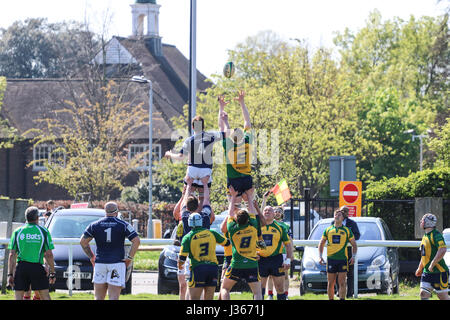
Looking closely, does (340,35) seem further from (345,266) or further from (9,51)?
(345,266)

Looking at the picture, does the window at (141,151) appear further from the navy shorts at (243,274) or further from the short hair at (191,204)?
the short hair at (191,204)

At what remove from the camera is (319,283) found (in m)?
19.8

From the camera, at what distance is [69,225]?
822 inches

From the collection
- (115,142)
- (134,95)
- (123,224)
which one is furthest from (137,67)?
(123,224)

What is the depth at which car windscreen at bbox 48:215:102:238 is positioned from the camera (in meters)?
20.6

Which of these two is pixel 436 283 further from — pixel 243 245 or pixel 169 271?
pixel 169 271

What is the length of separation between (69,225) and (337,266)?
22.3ft

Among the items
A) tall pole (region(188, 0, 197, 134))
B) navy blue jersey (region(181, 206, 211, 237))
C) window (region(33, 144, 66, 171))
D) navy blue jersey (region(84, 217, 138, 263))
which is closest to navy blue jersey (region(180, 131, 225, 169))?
navy blue jersey (region(181, 206, 211, 237))

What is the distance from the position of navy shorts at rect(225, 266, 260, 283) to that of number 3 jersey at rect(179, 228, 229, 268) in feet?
2.04

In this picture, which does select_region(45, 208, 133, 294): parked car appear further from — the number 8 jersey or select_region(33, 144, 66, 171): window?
select_region(33, 144, 66, 171): window

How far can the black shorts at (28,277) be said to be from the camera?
1440 cm

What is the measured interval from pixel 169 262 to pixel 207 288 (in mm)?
5571

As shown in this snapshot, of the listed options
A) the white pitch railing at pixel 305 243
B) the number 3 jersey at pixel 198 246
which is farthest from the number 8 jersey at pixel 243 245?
the white pitch railing at pixel 305 243

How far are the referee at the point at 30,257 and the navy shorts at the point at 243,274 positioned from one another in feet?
9.80
